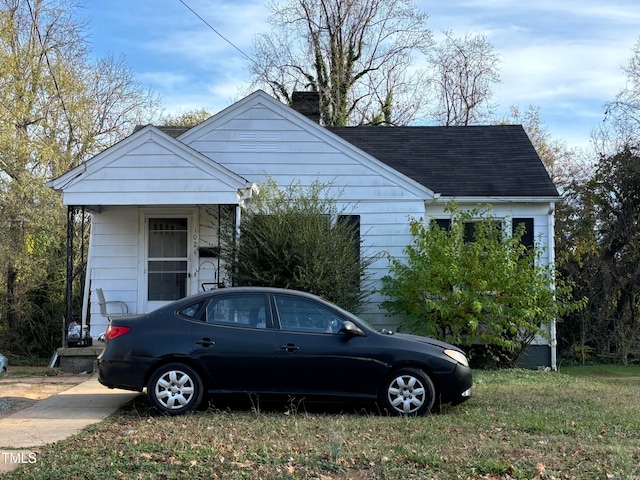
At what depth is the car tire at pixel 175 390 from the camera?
23.7ft

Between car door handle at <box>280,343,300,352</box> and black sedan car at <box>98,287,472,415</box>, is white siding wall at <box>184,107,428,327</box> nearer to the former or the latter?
black sedan car at <box>98,287,472,415</box>

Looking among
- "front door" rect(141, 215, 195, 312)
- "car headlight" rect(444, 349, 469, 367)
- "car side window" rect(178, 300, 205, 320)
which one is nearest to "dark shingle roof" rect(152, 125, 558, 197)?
"front door" rect(141, 215, 195, 312)

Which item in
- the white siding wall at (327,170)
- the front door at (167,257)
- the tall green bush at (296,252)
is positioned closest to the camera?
the tall green bush at (296,252)

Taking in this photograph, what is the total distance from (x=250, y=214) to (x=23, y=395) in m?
4.54

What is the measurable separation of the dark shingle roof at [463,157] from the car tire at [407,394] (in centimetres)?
676

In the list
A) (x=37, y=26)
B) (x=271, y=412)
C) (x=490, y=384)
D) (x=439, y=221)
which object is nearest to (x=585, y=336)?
(x=439, y=221)

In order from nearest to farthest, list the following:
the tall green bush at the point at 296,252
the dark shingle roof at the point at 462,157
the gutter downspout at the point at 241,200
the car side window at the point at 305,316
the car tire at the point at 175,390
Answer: the car tire at the point at 175,390
the car side window at the point at 305,316
the tall green bush at the point at 296,252
the gutter downspout at the point at 241,200
the dark shingle roof at the point at 462,157

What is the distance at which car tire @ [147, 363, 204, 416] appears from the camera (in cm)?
721

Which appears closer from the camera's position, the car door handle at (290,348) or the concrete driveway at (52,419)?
the concrete driveway at (52,419)

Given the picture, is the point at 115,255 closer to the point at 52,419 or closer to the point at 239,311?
the point at 52,419

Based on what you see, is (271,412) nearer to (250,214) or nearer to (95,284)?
(250,214)

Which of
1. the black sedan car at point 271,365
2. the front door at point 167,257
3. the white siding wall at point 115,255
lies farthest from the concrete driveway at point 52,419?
the front door at point 167,257

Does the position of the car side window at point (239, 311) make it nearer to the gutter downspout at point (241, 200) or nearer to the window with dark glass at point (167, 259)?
the gutter downspout at point (241, 200)

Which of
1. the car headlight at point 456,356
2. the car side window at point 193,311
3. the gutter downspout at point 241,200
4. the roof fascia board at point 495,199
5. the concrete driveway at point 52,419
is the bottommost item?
the concrete driveway at point 52,419
